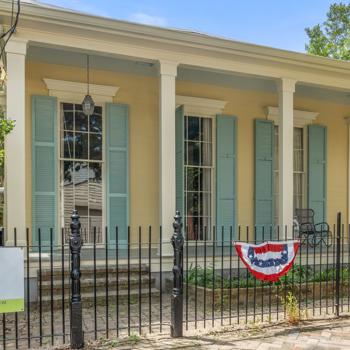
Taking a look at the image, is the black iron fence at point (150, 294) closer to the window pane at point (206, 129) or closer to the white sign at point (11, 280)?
the white sign at point (11, 280)

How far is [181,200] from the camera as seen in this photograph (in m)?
8.27

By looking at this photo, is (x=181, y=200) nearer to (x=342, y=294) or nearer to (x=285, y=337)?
(x=342, y=294)

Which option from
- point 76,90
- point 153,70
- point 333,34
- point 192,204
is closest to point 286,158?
→ point 192,204

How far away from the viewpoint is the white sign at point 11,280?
4039 mm

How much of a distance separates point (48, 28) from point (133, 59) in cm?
141

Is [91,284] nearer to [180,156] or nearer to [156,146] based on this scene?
[180,156]

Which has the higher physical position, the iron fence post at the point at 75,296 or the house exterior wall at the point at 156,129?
the house exterior wall at the point at 156,129

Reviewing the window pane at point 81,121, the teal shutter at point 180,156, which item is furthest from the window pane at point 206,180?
the window pane at point 81,121

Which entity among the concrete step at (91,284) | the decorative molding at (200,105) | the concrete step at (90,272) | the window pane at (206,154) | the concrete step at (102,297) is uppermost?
the decorative molding at (200,105)

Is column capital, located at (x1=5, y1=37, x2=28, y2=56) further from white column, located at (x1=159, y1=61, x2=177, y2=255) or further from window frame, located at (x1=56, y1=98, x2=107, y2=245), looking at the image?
white column, located at (x1=159, y1=61, x2=177, y2=255)

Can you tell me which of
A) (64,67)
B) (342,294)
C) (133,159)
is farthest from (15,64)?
(342,294)

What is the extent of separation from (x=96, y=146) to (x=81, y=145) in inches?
11.1

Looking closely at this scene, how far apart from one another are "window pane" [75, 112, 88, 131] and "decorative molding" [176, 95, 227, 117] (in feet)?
6.18

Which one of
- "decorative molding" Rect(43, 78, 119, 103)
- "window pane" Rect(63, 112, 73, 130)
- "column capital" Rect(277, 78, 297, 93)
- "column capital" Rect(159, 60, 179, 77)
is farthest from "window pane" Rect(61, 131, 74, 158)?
"column capital" Rect(277, 78, 297, 93)
